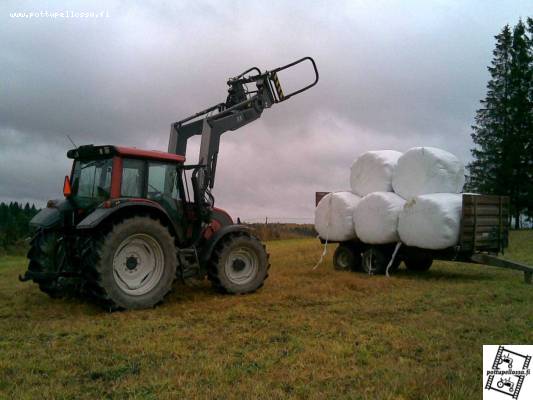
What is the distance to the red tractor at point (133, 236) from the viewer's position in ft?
21.5

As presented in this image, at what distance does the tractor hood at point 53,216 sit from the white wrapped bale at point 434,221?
21.0 feet

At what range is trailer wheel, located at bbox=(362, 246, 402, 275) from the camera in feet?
36.7

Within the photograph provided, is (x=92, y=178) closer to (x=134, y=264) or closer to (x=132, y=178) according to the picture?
(x=132, y=178)

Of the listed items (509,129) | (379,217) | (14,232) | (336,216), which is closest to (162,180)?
(379,217)

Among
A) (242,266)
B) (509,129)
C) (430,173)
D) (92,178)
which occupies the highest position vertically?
(509,129)

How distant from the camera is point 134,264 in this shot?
690cm

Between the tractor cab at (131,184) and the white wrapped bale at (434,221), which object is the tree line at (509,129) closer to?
the white wrapped bale at (434,221)

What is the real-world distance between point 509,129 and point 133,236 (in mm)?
29923

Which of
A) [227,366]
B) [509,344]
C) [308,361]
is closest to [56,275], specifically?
[227,366]

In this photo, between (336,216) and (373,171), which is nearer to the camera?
(373,171)

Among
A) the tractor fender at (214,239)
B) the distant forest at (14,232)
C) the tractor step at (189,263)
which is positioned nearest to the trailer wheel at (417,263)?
the tractor fender at (214,239)

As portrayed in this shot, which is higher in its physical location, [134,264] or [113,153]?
[113,153]

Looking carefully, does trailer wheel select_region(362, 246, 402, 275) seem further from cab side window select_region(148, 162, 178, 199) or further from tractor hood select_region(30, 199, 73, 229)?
tractor hood select_region(30, 199, 73, 229)

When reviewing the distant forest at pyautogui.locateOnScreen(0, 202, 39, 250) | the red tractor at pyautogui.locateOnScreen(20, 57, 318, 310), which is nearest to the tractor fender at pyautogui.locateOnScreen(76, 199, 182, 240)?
the red tractor at pyautogui.locateOnScreen(20, 57, 318, 310)
